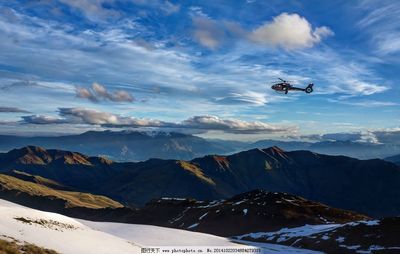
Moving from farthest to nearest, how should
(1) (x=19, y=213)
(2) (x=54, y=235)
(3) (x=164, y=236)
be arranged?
(3) (x=164, y=236), (1) (x=19, y=213), (2) (x=54, y=235)

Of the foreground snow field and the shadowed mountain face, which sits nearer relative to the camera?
the foreground snow field

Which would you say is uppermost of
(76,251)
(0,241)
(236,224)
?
(0,241)

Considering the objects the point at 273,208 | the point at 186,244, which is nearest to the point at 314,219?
the point at 273,208

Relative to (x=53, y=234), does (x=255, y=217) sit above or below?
below

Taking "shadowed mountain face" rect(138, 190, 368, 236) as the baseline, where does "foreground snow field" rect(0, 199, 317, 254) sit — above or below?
above

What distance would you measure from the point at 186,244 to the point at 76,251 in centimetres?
2477

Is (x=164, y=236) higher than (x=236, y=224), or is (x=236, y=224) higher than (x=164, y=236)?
(x=164, y=236)

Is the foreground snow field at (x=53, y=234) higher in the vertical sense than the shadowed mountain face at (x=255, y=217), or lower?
higher

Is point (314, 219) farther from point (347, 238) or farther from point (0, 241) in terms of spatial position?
point (0, 241)

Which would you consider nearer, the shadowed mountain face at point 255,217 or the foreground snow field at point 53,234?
the foreground snow field at point 53,234

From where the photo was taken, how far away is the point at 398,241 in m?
104

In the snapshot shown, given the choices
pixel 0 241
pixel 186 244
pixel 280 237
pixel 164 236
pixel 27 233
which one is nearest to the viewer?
pixel 0 241

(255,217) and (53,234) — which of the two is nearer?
(53,234)

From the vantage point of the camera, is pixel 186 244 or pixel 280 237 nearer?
A: pixel 186 244
